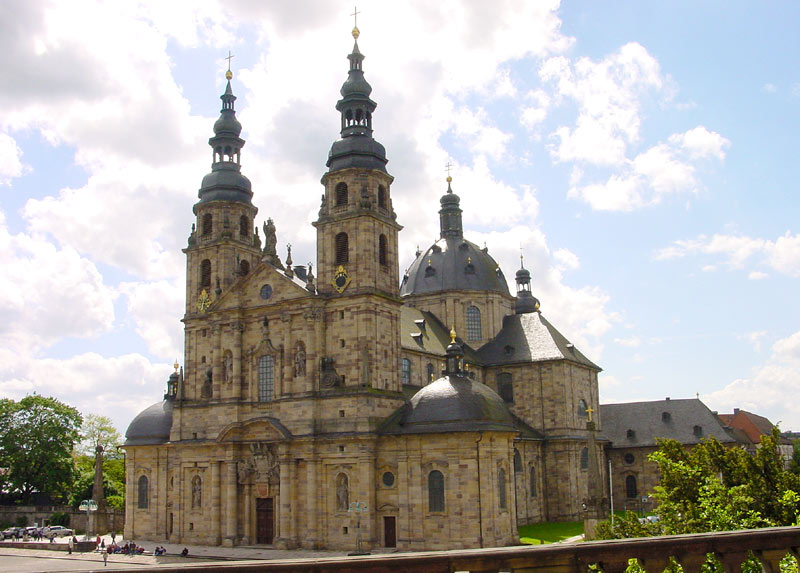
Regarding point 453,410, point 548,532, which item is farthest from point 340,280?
point 548,532

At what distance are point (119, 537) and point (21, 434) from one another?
19.5 metres

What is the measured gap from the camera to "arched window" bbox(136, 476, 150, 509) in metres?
56.5

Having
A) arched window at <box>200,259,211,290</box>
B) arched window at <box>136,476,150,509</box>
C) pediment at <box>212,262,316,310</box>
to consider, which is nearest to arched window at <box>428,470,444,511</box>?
pediment at <box>212,262,316,310</box>

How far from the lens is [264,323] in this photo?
51.4 metres

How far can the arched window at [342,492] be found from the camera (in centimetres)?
4678

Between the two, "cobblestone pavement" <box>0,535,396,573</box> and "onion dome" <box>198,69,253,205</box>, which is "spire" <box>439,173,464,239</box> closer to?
"onion dome" <box>198,69,253,205</box>

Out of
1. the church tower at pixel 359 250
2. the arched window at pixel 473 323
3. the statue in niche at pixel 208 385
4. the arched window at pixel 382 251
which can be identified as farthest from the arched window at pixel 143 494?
the arched window at pixel 473 323

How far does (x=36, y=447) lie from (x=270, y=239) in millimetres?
36045

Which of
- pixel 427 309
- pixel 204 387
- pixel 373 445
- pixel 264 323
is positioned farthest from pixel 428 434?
pixel 427 309

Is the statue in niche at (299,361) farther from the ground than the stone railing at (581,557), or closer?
farther from the ground

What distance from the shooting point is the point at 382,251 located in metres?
51.2

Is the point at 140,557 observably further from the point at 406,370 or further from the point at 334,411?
the point at 406,370

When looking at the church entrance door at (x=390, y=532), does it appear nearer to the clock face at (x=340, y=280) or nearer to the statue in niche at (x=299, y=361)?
the statue in niche at (x=299, y=361)

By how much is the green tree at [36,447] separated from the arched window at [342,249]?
3963 cm
